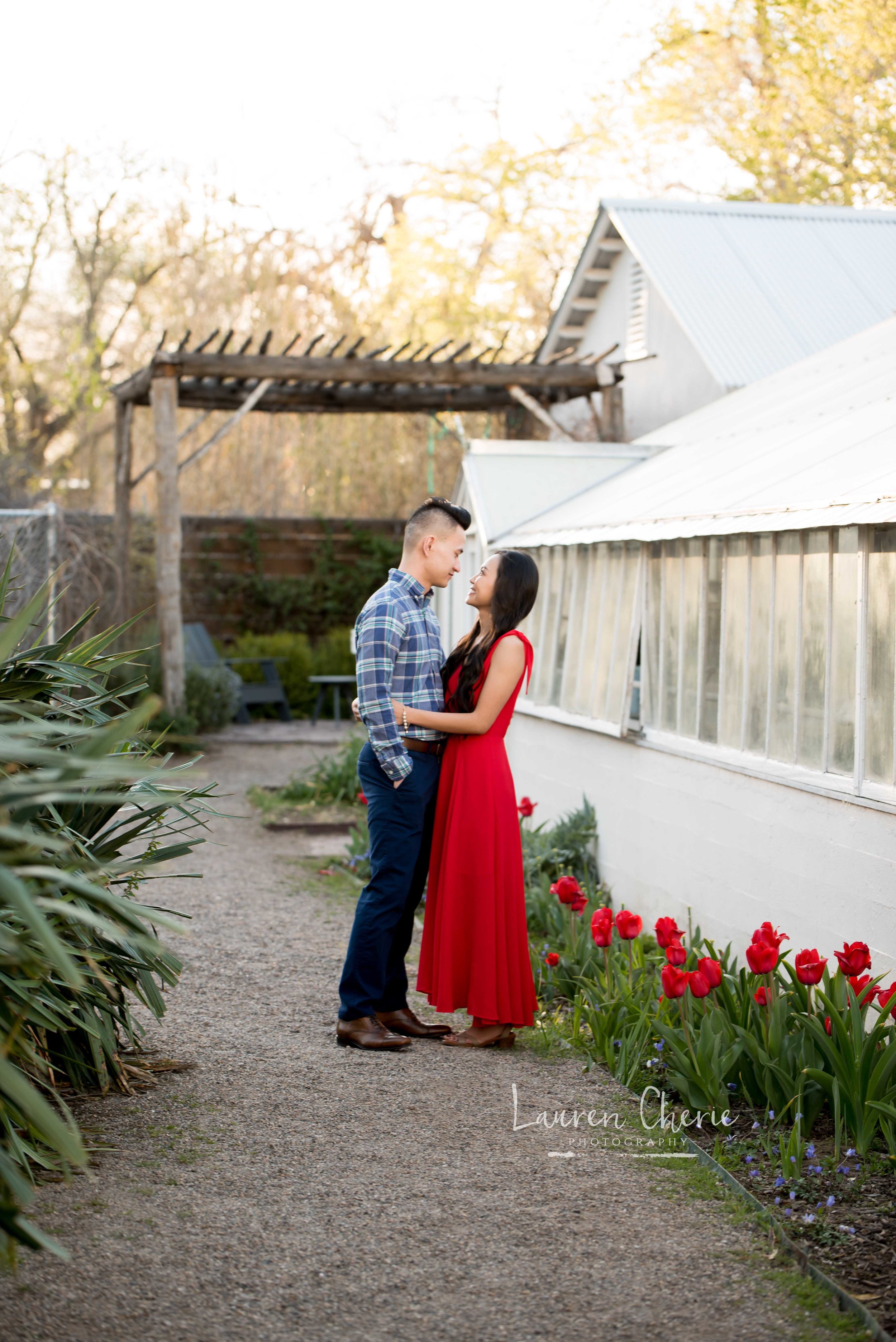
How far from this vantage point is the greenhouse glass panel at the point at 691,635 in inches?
240

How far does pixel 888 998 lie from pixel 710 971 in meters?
0.53

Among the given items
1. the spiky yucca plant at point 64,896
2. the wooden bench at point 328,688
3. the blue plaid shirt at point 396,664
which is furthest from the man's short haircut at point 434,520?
the wooden bench at point 328,688

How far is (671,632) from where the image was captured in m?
6.45

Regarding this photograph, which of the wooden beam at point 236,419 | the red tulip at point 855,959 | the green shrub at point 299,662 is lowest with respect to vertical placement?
the red tulip at point 855,959

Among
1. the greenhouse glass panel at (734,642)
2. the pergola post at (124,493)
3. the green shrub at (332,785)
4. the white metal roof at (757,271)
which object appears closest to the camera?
the greenhouse glass panel at (734,642)

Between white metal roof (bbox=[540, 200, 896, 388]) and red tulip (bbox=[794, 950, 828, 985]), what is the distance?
7197mm

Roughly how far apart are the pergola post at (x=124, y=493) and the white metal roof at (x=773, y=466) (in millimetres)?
5878

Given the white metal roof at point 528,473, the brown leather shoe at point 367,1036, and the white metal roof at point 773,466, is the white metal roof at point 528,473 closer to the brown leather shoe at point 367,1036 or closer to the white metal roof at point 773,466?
the white metal roof at point 773,466

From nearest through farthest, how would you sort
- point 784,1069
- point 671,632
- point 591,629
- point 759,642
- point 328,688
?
point 784,1069, point 759,642, point 671,632, point 591,629, point 328,688

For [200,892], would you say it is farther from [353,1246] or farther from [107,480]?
[107,480]

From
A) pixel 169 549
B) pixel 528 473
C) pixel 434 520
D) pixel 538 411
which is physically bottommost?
pixel 434 520

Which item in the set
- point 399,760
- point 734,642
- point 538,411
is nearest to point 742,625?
A: point 734,642

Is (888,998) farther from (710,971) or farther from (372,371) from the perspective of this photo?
(372,371)

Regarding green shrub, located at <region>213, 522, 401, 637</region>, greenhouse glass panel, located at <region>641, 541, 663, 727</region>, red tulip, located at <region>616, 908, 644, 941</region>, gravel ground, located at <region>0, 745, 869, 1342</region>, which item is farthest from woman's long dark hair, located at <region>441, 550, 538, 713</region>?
green shrub, located at <region>213, 522, 401, 637</region>
